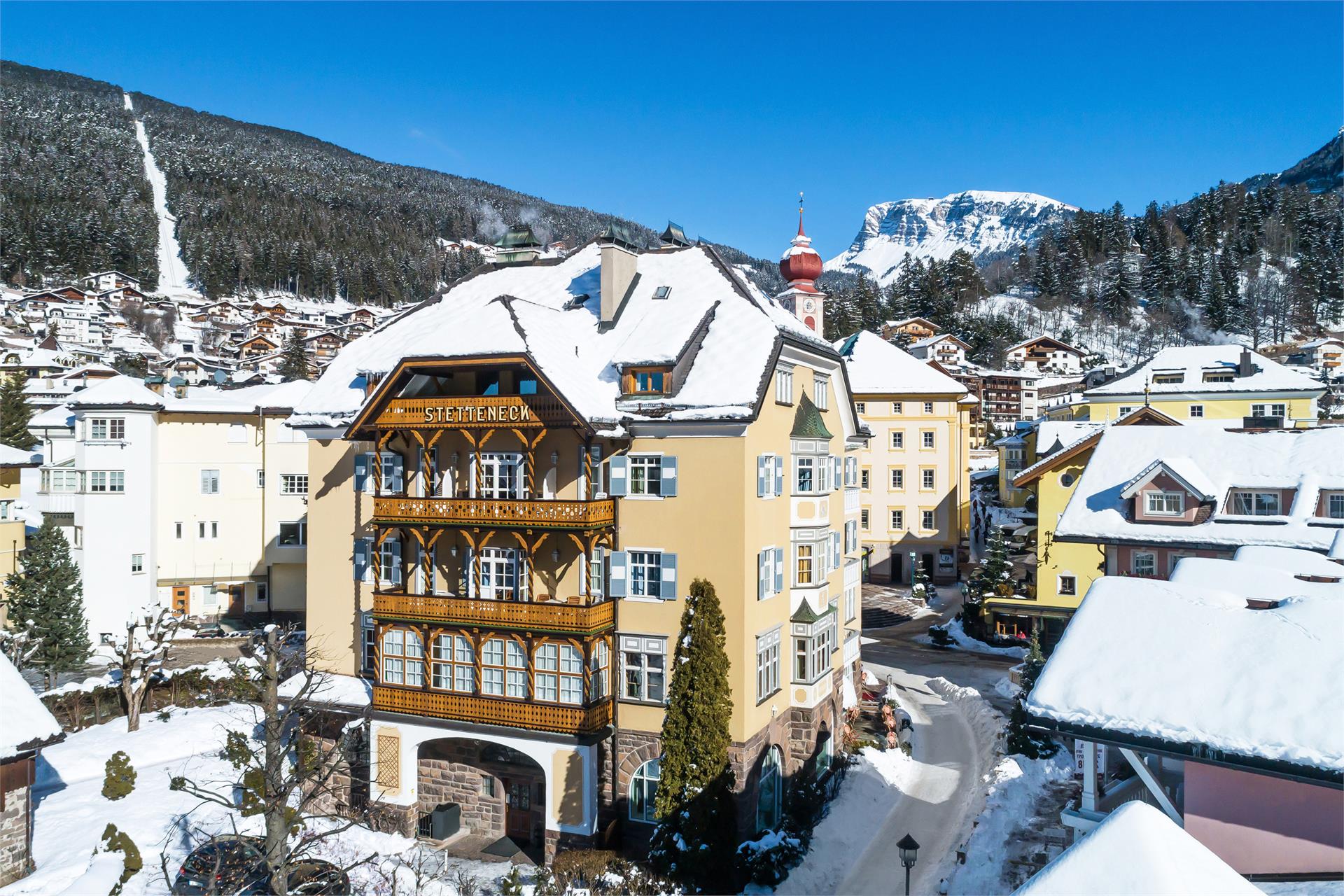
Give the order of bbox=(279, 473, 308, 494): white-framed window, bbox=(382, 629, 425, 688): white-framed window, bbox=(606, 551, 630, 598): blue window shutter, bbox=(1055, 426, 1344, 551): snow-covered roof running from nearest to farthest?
bbox=(606, 551, 630, 598): blue window shutter
bbox=(382, 629, 425, 688): white-framed window
bbox=(1055, 426, 1344, 551): snow-covered roof
bbox=(279, 473, 308, 494): white-framed window

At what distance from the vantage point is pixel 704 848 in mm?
23234

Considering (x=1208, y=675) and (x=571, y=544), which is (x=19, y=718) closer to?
(x=571, y=544)

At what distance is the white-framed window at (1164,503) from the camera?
37.3 m

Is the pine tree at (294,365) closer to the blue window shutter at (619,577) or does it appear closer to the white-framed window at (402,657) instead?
the white-framed window at (402,657)

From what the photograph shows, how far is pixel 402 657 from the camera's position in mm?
28562

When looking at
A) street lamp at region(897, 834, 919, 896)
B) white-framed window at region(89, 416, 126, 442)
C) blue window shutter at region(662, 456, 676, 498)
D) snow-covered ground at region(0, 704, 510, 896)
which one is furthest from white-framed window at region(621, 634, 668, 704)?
white-framed window at region(89, 416, 126, 442)

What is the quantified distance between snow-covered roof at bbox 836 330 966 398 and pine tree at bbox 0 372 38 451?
6305cm

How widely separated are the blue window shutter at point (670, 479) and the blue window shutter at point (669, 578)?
174 cm

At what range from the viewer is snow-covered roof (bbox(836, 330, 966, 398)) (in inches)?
2571

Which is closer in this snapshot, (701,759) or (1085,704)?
(1085,704)

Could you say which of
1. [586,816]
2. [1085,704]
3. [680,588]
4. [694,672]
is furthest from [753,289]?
[1085,704]

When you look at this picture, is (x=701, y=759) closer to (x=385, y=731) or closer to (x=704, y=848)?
(x=704, y=848)

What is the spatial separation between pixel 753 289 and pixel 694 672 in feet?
44.8

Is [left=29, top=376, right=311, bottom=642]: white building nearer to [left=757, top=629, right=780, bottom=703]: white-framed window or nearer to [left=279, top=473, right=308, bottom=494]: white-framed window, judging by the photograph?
[left=279, top=473, right=308, bottom=494]: white-framed window
